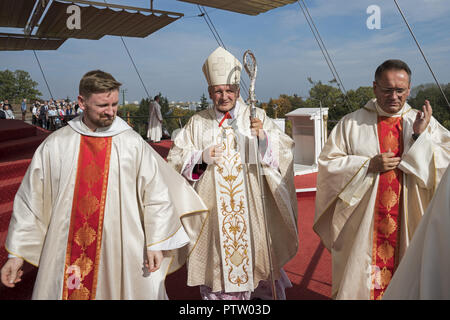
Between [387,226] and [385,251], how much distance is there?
184mm

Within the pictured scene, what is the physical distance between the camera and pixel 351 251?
2.50m

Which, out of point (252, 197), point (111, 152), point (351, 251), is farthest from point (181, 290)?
point (111, 152)

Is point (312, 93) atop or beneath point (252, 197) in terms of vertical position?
atop

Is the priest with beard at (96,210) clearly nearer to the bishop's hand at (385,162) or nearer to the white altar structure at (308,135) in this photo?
the bishop's hand at (385,162)

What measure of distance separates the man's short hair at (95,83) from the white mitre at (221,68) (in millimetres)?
991

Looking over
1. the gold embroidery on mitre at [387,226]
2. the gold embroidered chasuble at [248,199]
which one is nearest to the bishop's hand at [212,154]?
the gold embroidered chasuble at [248,199]

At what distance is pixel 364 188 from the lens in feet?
8.14

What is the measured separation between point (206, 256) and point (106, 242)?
1.02 meters

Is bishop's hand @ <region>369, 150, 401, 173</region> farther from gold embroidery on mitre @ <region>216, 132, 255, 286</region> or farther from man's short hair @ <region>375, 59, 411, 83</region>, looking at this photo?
gold embroidery on mitre @ <region>216, 132, 255, 286</region>

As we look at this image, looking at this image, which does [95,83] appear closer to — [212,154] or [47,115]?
[212,154]

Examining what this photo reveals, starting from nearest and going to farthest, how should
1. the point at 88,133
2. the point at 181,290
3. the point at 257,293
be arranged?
1. the point at 88,133
2. the point at 257,293
3. the point at 181,290


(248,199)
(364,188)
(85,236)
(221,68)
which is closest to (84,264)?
(85,236)

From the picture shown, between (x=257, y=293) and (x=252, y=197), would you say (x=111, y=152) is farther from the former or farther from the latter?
(x=257, y=293)

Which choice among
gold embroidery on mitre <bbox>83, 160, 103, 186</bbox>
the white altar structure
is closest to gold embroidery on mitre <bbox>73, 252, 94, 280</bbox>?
gold embroidery on mitre <bbox>83, 160, 103, 186</bbox>
